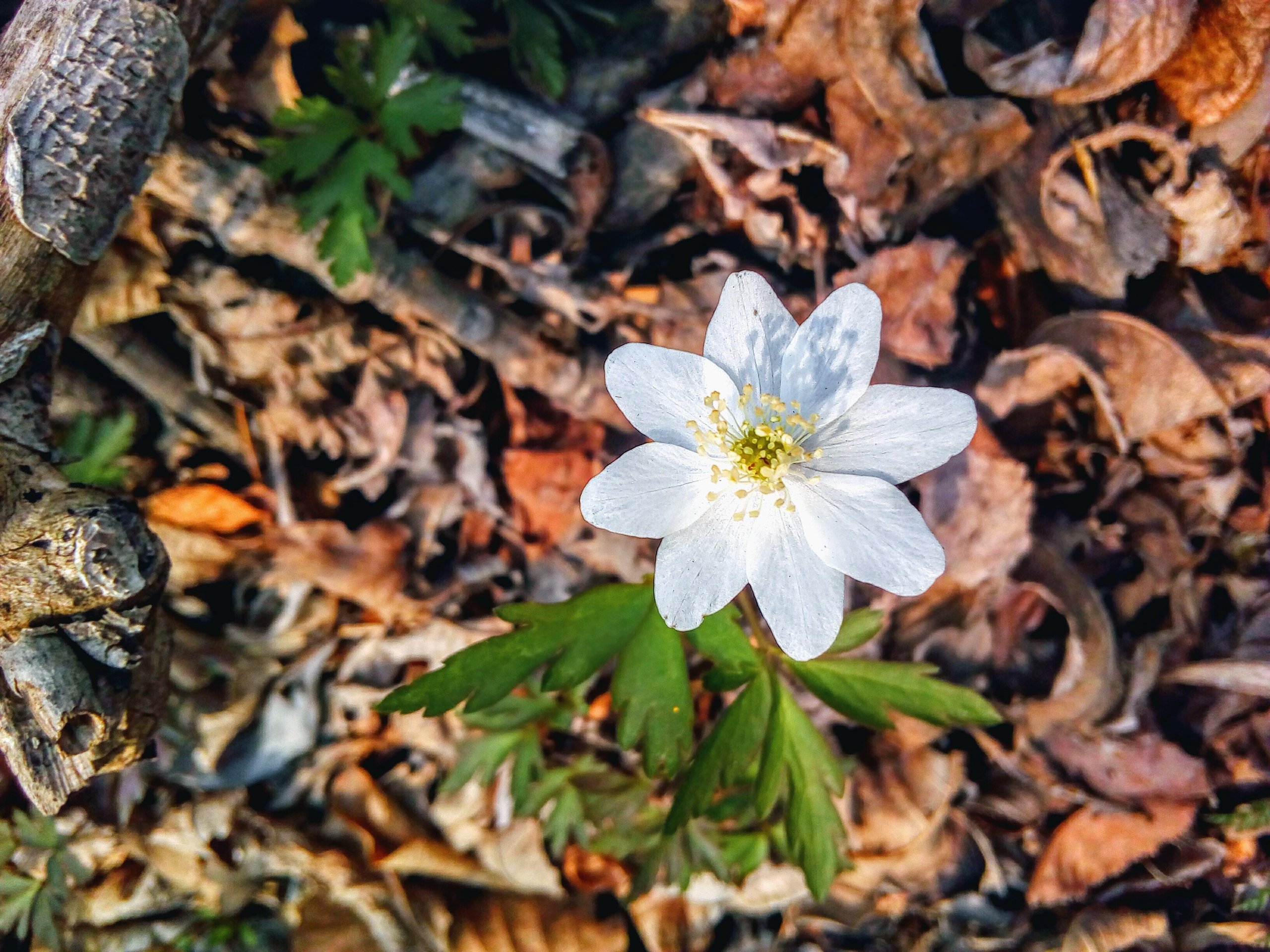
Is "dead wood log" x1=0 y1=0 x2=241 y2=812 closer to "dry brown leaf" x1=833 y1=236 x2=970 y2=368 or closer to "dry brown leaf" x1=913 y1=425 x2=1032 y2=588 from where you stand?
"dry brown leaf" x1=833 y1=236 x2=970 y2=368

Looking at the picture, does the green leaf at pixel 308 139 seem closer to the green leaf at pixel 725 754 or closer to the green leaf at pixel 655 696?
the green leaf at pixel 655 696

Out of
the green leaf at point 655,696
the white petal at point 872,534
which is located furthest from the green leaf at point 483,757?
the white petal at point 872,534

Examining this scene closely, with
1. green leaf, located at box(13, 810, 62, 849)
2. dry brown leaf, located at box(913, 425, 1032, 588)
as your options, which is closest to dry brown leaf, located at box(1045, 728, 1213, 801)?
dry brown leaf, located at box(913, 425, 1032, 588)

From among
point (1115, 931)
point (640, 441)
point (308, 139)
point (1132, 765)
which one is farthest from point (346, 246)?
point (1115, 931)

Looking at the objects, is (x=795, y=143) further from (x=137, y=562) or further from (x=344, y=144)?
(x=137, y=562)

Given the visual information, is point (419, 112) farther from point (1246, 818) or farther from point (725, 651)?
point (1246, 818)

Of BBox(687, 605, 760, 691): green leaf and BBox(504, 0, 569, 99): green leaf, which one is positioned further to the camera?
BBox(504, 0, 569, 99): green leaf

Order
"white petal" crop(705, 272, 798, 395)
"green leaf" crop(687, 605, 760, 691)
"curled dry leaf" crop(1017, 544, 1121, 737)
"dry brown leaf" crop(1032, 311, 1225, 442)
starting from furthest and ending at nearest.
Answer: "curled dry leaf" crop(1017, 544, 1121, 737)
"dry brown leaf" crop(1032, 311, 1225, 442)
"green leaf" crop(687, 605, 760, 691)
"white petal" crop(705, 272, 798, 395)
